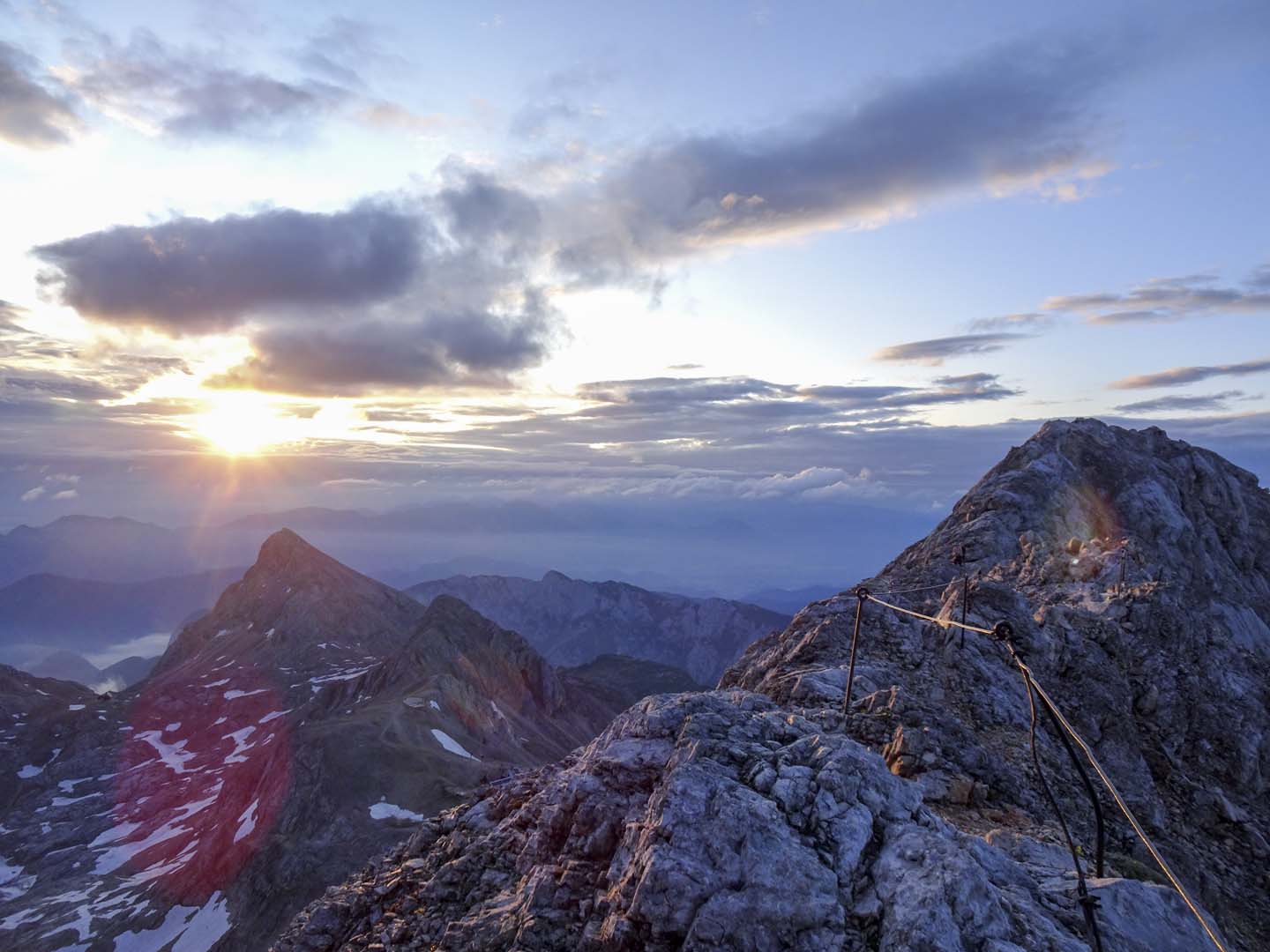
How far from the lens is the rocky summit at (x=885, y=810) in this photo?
43.8 ft

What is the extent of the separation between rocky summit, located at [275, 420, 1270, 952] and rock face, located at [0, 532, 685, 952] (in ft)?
262

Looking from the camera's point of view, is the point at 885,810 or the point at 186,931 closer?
the point at 885,810

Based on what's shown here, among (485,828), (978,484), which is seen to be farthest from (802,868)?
(978,484)

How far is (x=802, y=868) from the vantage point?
13578 mm

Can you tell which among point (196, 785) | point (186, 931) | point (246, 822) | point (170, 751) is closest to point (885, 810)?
point (186, 931)

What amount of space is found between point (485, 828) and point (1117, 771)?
27.0 m

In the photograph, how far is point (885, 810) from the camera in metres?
14.8

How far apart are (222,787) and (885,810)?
514 feet

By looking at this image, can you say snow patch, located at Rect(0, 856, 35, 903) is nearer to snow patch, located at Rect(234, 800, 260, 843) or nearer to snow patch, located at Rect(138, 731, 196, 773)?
snow patch, located at Rect(138, 731, 196, 773)

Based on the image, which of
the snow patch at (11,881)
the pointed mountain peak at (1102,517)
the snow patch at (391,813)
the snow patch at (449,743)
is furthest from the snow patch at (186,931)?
the pointed mountain peak at (1102,517)

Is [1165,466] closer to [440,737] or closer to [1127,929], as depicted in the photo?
[1127,929]

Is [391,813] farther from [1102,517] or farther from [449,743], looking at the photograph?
[1102,517]

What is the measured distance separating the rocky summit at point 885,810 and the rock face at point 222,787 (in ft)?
262

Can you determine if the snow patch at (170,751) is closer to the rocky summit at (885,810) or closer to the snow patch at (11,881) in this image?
the snow patch at (11,881)
